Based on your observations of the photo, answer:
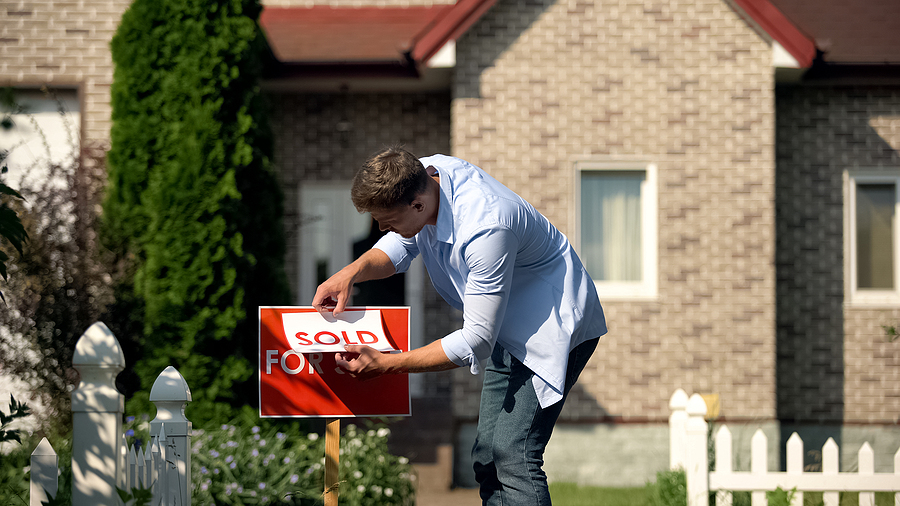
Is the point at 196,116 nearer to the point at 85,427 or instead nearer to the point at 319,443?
the point at 319,443

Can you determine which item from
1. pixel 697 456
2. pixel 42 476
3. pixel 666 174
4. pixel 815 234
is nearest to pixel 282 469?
pixel 42 476

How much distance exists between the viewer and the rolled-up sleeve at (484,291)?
2.46 metres

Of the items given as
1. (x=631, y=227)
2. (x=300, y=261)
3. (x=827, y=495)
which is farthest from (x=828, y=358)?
(x=300, y=261)

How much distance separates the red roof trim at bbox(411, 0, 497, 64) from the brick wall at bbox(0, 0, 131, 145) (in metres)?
3.42

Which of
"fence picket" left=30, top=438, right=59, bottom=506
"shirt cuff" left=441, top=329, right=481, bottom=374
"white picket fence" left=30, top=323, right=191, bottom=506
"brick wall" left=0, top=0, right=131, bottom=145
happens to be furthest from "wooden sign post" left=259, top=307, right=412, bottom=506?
"brick wall" left=0, top=0, right=131, bottom=145

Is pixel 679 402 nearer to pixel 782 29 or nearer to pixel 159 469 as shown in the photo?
pixel 159 469

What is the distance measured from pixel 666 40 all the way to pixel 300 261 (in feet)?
14.5

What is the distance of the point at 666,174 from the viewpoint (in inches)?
273

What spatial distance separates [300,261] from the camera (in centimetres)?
797

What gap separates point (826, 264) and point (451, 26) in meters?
4.56

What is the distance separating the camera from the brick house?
6.79 m

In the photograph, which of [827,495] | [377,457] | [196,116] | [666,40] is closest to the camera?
[827,495]

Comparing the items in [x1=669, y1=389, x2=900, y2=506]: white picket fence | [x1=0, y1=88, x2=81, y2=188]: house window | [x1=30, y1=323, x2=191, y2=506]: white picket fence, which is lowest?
[x1=669, y1=389, x2=900, y2=506]: white picket fence

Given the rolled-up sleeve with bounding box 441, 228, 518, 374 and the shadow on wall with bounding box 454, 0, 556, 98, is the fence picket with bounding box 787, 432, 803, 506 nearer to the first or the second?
the rolled-up sleeve with bounding box 441, 228, 518, 374
